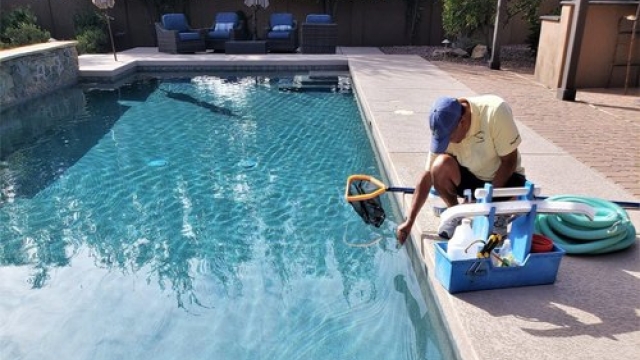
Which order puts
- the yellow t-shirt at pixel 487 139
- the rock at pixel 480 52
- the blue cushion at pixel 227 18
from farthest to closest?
the blue cushion at pixel 227 18
the rock at pixel 480 52
the yellow t-shirt at pixel 487 139

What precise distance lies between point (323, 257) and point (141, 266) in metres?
1.30

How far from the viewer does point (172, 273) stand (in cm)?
342

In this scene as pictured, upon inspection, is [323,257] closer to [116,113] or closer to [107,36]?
[116,113]

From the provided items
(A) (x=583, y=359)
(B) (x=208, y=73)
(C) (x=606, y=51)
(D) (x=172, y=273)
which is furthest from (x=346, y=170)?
(B) (x=208, y=73)

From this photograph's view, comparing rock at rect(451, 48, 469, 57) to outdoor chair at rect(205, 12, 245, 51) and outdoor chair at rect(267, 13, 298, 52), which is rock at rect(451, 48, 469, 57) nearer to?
outdoor chair at rect(267, 13, 298, 52)

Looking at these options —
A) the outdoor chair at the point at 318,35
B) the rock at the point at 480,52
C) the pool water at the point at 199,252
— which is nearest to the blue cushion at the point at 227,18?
the outdoor chair at the point at 318,35

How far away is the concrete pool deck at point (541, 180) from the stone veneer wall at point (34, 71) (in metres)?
0.48

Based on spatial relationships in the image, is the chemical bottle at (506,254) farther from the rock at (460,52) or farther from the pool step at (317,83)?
the rock at (460,52)

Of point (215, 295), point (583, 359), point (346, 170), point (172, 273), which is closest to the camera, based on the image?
point (583, 359)

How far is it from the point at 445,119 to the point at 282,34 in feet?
33.6

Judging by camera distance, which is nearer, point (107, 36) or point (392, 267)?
point (392, 267)

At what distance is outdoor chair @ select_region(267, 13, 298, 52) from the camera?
12066mm

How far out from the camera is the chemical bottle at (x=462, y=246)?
2.43 meters

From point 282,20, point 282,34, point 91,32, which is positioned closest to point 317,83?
point 282,34
